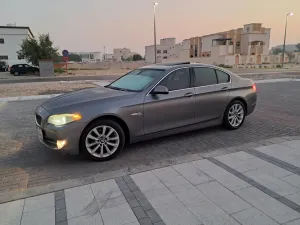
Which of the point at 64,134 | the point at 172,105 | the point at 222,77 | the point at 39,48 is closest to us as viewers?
the point at 64,134

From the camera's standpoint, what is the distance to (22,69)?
28.5 metres

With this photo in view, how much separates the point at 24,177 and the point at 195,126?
3.20 meters

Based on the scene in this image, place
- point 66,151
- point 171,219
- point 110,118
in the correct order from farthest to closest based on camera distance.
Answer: point 110,118, point 66,151, point 171,219

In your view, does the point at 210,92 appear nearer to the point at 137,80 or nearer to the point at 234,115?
the point at 234,115

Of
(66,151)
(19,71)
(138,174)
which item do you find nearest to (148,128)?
(138,174)

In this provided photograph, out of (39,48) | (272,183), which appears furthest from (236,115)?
(39,48)

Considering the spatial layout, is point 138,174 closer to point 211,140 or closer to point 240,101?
point 211,140

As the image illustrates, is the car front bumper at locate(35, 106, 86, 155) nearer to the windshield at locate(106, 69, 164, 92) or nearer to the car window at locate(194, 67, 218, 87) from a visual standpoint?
the windshield at locate(106, 69, 164, 92)

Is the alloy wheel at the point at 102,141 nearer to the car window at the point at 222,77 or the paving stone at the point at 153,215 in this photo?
the paving stone at the point at 153,215

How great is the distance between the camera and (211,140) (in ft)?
15.8

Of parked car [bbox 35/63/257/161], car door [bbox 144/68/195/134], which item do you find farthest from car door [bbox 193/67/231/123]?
car door [bbox 144/68/195/134]

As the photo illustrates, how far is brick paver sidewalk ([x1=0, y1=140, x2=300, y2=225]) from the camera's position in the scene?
2.45m

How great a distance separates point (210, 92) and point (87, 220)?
3475 millimetres

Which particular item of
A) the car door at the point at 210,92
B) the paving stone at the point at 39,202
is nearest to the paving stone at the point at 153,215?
the paving stone at the point at 39,202
